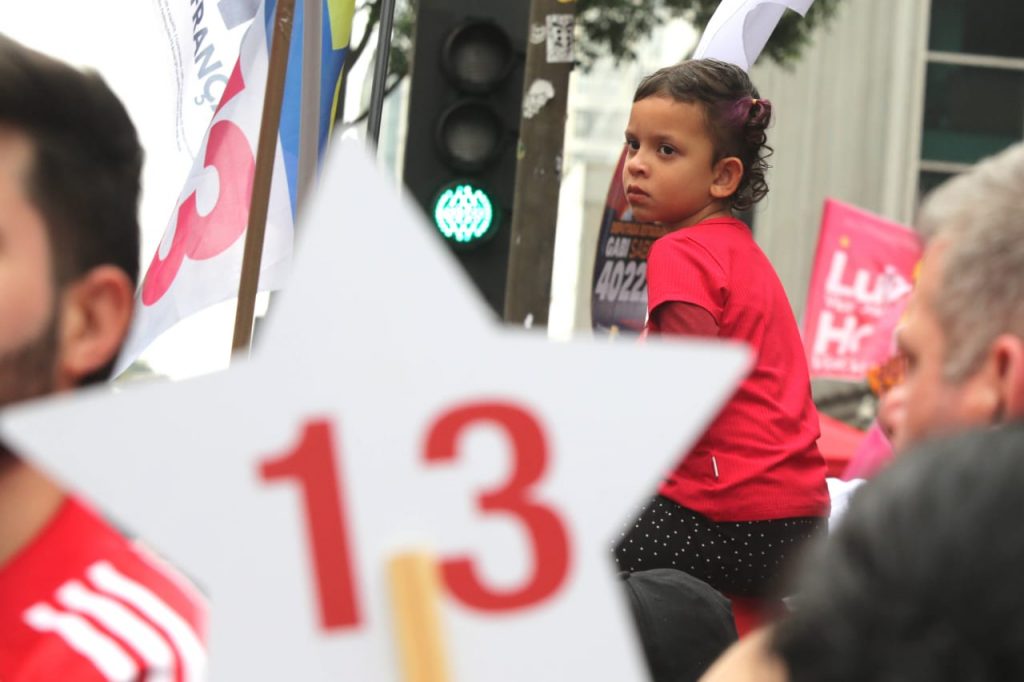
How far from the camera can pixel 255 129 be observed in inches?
185

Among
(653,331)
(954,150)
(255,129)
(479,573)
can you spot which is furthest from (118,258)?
(954,150)

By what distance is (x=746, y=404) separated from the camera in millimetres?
3385

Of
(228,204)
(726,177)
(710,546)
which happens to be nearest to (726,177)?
(726,177)

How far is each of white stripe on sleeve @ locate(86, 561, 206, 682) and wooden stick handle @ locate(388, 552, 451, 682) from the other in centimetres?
25

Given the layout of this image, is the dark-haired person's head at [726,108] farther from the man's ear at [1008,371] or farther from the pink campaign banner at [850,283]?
the pink campaign banner at [850,283]

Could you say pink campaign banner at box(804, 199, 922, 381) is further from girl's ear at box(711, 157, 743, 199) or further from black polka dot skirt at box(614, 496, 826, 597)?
black polka dot skirt at box(614, 496, 826, 597)

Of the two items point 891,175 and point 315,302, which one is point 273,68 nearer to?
point 315,302

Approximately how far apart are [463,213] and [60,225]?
5075 mm

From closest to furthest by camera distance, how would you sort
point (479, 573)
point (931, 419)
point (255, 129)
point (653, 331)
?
point (479, 573), point (931, 419), point (653, 331), point (255, 129)

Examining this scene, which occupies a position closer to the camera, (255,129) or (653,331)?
(653,331)

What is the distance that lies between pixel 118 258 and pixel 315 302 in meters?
0.41

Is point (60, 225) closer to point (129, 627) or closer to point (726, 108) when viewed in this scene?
point (129, 627)

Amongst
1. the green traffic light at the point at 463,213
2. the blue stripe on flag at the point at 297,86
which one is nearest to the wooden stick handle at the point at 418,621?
the blue stripe on flag at the point at 297,86

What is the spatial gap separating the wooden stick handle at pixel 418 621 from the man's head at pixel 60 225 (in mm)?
468
